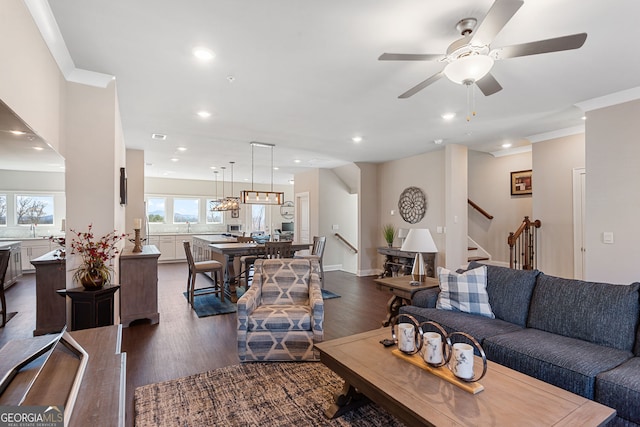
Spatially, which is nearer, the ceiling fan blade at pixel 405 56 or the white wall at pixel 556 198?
the ceiling fan blade at pixel 405 56

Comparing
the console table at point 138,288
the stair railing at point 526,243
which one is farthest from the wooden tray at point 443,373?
the stair railing at point 526,243

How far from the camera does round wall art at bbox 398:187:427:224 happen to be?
20.8 ft

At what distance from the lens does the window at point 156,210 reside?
9812 mm

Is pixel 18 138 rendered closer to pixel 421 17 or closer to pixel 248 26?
pixel 248 26

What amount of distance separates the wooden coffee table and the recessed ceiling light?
2.48 meters

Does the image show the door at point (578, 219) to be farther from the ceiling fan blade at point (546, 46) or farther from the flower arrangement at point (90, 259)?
the flower arrangement at point (90, 259)

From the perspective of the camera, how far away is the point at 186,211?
10320 mm

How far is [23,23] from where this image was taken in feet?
6.19

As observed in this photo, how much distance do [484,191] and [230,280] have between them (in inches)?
212

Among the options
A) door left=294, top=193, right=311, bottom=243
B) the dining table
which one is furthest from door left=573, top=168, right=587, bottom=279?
door left=294, top=193, right=311, bottom=243

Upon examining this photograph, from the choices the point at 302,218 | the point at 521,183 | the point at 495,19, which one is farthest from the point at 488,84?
the point at 302,218

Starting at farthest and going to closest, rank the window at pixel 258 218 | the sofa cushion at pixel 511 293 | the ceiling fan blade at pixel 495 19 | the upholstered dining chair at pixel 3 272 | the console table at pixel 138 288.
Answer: the window at pixel 258 218, the console table at pixel 138 288, the sofa cushion at pixel 511 293, the ceiling fan blade at pixel 495 19, the upholstered dining chair at pixel 3 272

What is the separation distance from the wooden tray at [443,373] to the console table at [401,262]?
161 inches

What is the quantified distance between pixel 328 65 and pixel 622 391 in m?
2.95
